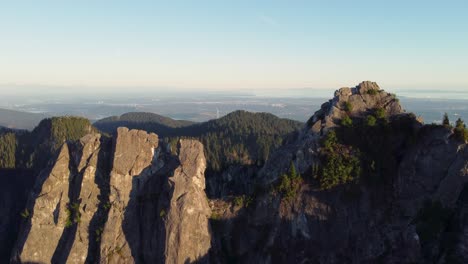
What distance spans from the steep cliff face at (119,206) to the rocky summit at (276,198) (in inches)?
5.3

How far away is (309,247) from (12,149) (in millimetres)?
87835

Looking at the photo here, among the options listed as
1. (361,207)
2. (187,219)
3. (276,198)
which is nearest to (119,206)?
(187,219)

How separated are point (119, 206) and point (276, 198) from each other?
20657 mm

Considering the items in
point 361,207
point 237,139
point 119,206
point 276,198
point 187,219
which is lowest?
point 237,139

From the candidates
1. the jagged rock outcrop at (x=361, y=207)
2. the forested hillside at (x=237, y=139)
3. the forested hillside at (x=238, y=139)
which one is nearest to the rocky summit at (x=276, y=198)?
the jagged rock outcrop at (x=361, y=207)

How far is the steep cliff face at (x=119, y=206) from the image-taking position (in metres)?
51.4

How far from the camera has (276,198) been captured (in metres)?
51.2

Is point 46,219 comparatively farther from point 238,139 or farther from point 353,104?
point 238,139

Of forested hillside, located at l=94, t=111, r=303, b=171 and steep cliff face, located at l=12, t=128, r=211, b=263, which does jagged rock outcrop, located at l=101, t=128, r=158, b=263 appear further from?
forested hillside, located at l=94, t=111, r=303, b=171

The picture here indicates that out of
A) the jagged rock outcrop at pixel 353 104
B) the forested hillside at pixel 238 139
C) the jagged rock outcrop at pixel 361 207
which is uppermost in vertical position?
the jagged rock outcrop at pixel 353 104

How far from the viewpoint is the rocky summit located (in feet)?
152

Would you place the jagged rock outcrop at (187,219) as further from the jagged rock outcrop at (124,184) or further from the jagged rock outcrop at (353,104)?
the jagged rock outcrop at (353,104)

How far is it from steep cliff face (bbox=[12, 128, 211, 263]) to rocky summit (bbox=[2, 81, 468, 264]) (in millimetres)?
134

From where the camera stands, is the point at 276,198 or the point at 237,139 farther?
the point at 237,139
